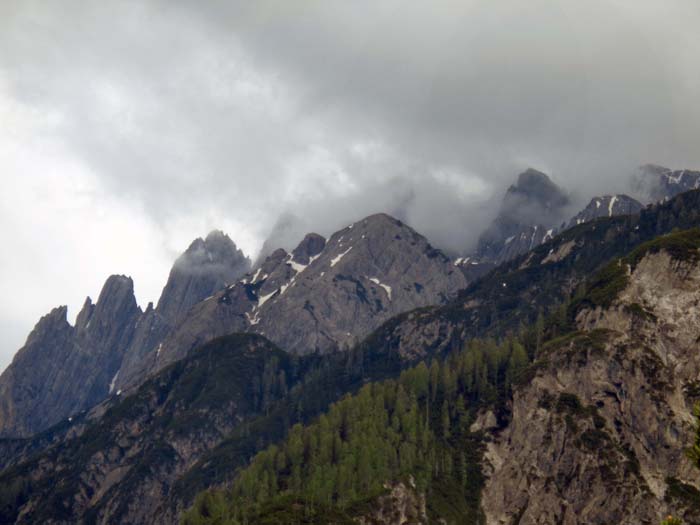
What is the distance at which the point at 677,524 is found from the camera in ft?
187

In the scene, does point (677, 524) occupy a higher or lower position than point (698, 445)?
lower

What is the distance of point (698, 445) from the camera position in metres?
58.1

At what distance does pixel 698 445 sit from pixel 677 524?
19.0ft
